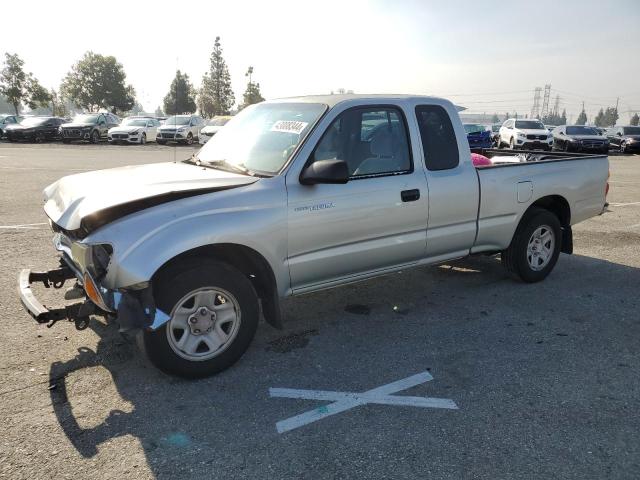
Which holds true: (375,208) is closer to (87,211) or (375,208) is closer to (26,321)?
(87,211)

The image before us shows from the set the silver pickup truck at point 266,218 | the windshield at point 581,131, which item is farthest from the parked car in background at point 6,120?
the windshield at point 581,131

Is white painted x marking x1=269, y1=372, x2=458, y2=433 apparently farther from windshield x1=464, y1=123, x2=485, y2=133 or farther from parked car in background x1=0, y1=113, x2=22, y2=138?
parked car in background x1=0, y1=113, x2=22, y2=138

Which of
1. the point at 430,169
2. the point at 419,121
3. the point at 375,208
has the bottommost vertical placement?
the point at 375,208

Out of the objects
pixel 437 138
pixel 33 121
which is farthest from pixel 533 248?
pixel 33 121

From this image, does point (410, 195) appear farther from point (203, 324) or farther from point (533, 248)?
point (533, 248)

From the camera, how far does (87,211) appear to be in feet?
10.5

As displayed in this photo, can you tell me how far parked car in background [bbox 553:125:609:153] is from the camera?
26875 millimetres

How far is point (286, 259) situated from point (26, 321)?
2.38 m

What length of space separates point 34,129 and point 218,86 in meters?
44.5

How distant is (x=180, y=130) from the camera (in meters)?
28.4

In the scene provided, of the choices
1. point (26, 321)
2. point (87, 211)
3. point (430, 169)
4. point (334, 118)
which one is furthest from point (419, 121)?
point (26, 321)

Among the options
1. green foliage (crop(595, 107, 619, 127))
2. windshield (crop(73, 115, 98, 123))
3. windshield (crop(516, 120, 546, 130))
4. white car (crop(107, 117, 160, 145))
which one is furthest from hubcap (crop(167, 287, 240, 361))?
green foliage (crop(595, 107, 619, 127))

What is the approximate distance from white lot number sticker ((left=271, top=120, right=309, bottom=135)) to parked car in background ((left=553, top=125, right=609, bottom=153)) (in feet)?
87.7

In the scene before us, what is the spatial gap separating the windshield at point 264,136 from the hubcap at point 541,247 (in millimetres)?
2891
